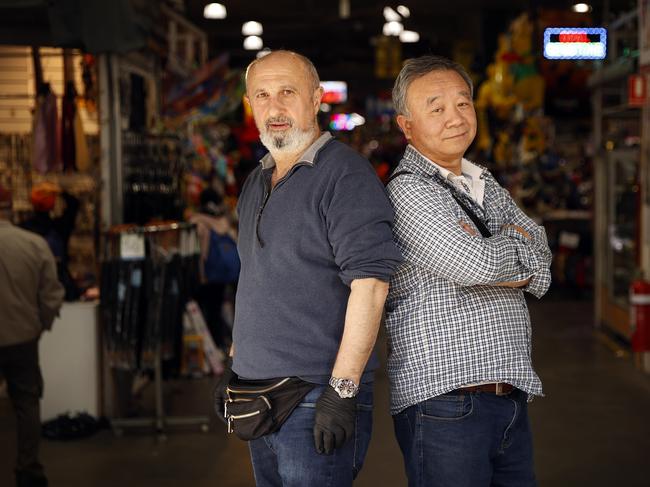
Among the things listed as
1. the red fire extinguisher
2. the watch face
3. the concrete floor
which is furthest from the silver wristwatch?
the red fire extinguisher

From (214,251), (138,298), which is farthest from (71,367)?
(214,251)

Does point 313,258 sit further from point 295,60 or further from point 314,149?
point 295,60

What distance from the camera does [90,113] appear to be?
828 cm

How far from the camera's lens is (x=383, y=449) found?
20.0 ft

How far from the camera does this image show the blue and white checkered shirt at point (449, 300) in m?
2.77

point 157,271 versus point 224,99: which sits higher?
point 224,99

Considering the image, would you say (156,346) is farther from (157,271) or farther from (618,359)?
(618,359)

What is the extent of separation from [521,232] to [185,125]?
6.65m

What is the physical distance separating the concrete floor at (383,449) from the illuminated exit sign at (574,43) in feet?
13.2

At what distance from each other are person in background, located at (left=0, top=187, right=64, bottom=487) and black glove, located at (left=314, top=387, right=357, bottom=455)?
2.97 meters

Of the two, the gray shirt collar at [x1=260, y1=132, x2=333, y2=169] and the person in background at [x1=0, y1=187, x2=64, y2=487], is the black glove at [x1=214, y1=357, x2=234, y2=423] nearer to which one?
the gray shirt collar at [x1=260, y1=132, x2=333, y2=169]

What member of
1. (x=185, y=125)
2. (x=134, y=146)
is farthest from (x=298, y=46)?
(x=134, y=146)

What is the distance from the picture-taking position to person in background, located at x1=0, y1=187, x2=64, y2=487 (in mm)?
5188

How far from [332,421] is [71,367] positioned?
4.42m
